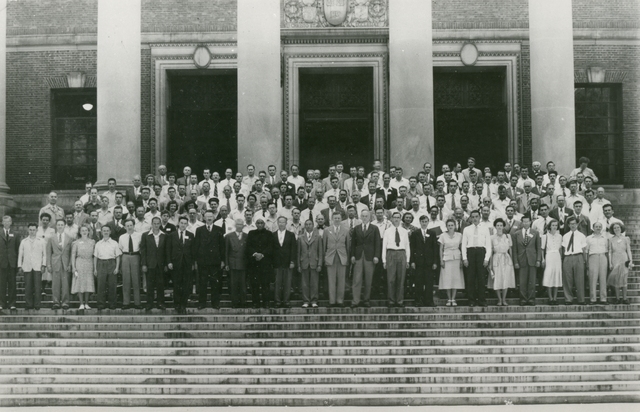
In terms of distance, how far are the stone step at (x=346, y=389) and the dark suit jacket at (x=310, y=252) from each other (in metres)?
3.48

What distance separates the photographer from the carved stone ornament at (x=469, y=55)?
2528 cm

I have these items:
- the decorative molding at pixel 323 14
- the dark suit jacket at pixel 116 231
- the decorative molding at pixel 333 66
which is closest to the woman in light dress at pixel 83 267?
the dark suit jacket at pixel 116 231

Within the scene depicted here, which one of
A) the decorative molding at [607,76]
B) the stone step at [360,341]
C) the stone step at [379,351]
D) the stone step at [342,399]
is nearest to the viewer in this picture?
the stone step at [342,399]

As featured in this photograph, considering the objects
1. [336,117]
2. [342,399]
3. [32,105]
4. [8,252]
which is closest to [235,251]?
[342,399]

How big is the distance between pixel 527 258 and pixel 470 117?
34.2 ft

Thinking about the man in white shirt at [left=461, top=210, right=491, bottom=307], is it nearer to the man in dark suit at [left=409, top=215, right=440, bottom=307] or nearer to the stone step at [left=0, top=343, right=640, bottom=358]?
the man in dark suit at [left=409, top=215, right=440, bottom=307]

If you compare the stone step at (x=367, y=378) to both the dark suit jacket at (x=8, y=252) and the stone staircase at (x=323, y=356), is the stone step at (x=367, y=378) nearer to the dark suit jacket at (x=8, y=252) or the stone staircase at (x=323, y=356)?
the stone staircase at (x=323, y=356)

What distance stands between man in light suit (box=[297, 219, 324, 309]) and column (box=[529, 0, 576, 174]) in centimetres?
722

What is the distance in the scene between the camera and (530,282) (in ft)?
52.6

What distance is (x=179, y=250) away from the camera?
621 inches

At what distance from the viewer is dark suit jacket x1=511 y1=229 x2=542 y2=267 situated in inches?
632

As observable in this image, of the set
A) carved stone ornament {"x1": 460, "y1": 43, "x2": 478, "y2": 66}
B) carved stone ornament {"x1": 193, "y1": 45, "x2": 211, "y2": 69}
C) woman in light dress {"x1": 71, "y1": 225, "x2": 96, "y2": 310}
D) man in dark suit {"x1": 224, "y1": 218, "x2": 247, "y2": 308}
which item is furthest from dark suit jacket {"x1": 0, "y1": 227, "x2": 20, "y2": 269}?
carved stone ornament {"x1": 460, "y1": 43, "x2": 478, "y2": 66}

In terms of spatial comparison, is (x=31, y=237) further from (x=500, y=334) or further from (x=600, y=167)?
(x=600, y=167)

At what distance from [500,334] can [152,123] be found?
14356mm
